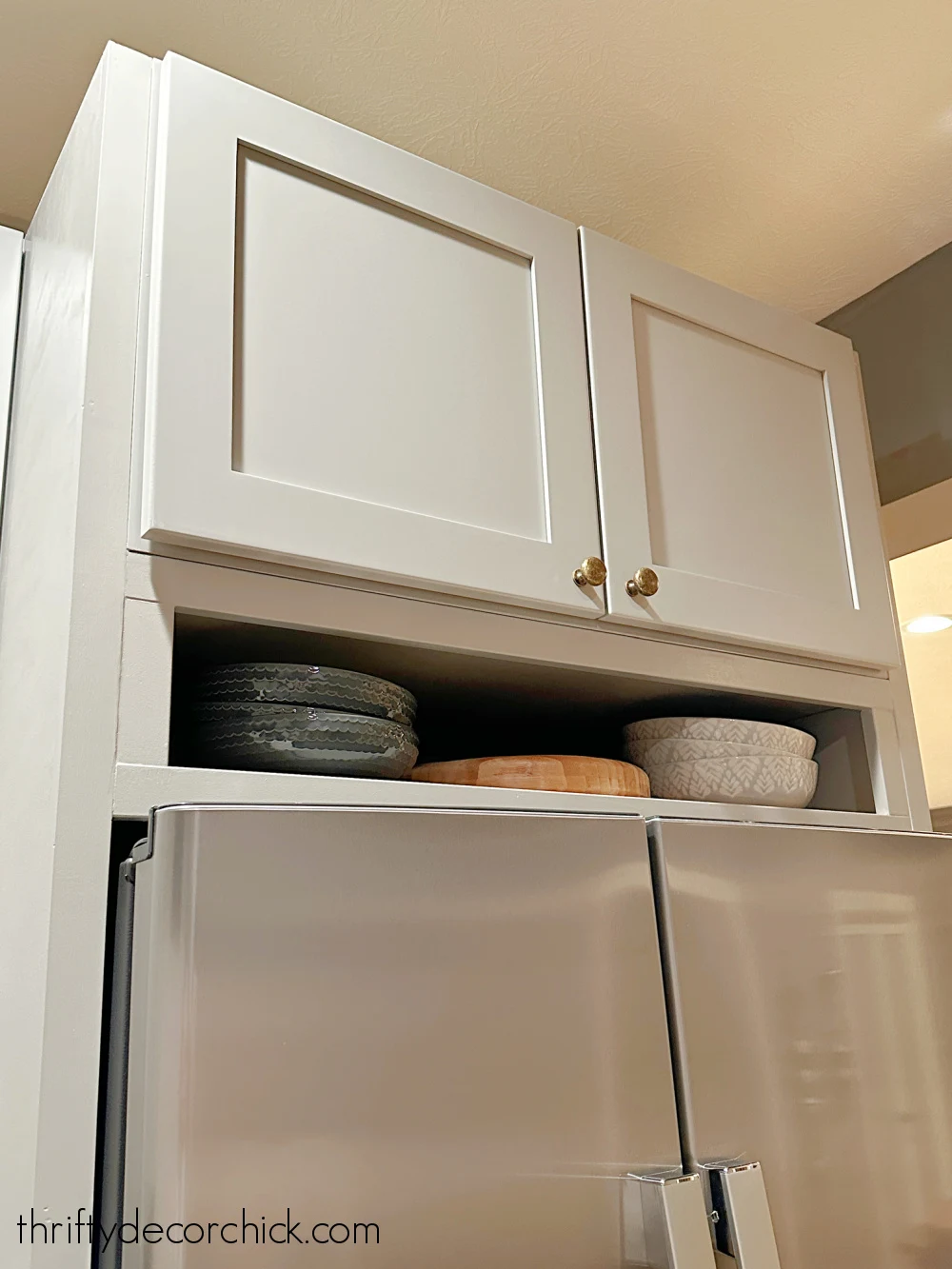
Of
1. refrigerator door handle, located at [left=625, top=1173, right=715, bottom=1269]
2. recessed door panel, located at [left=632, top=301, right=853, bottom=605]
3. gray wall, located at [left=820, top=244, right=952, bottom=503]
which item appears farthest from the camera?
gray wall, located at [left=820, top=244, right=952, bottom=503]

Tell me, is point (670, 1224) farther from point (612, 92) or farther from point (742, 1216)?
point (612, 92)

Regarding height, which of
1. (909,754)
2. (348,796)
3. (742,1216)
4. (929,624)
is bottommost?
(742,1216)

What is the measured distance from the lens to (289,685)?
37.6 inches

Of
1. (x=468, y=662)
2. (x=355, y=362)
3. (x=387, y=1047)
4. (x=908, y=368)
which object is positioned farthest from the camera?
(x=908, y=368)

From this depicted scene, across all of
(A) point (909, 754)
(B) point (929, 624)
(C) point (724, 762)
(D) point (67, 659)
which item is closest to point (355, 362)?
(D) point (67, 659)

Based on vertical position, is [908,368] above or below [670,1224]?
above

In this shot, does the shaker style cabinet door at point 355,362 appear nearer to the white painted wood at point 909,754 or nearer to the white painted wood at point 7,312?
the white painted wood at point 7,312

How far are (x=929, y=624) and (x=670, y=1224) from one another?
306cm

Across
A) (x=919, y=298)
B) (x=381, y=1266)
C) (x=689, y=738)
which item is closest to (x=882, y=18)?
(x=919, y=298)

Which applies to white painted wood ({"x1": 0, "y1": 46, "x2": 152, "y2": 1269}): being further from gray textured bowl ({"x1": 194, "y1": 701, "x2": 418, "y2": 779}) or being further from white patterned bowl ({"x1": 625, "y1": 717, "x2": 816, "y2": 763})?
white patterned bowl ({"x1": 625, "y1": 717, "x2": 816, "y2": 763})

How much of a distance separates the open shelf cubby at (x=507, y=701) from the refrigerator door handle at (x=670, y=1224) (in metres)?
0.48

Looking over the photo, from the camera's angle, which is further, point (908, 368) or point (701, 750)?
point (908, 368)

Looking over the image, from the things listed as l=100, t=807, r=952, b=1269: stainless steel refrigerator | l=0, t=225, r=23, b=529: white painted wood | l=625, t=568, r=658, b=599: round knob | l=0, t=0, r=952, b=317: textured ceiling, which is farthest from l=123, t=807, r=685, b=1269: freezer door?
l=0, t=0, r=952, b=317: textured ceiling

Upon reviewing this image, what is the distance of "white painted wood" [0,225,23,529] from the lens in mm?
1156
